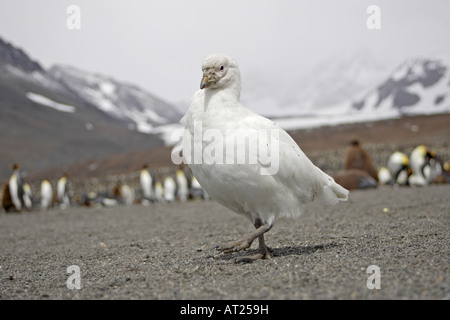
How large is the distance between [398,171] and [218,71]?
787 inches

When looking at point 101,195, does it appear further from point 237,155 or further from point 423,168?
point 237,155

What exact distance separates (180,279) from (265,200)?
126 cm

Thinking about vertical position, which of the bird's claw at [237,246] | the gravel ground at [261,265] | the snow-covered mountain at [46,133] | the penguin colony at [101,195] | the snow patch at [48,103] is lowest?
the gravel ground at [261,265]

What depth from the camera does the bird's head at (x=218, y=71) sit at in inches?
200

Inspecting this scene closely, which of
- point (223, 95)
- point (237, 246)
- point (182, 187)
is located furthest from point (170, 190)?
point (223, 95)

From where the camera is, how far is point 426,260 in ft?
14.6

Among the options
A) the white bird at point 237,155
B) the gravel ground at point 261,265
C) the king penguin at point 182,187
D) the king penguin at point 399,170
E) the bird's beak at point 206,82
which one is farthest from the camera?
the king penguin at point 182,187

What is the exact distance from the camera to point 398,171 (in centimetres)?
2323

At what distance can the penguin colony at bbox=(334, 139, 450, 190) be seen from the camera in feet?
69.3

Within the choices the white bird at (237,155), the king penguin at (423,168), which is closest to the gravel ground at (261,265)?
the white bird at (237,155)

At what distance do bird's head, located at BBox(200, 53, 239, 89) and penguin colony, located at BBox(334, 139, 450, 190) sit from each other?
16.7 m

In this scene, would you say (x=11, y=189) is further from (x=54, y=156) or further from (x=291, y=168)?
(x=54, y=156)

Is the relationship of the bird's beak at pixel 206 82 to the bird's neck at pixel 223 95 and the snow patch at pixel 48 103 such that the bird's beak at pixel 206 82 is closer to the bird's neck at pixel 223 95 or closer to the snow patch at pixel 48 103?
the bird's neck at pixel 223 95
